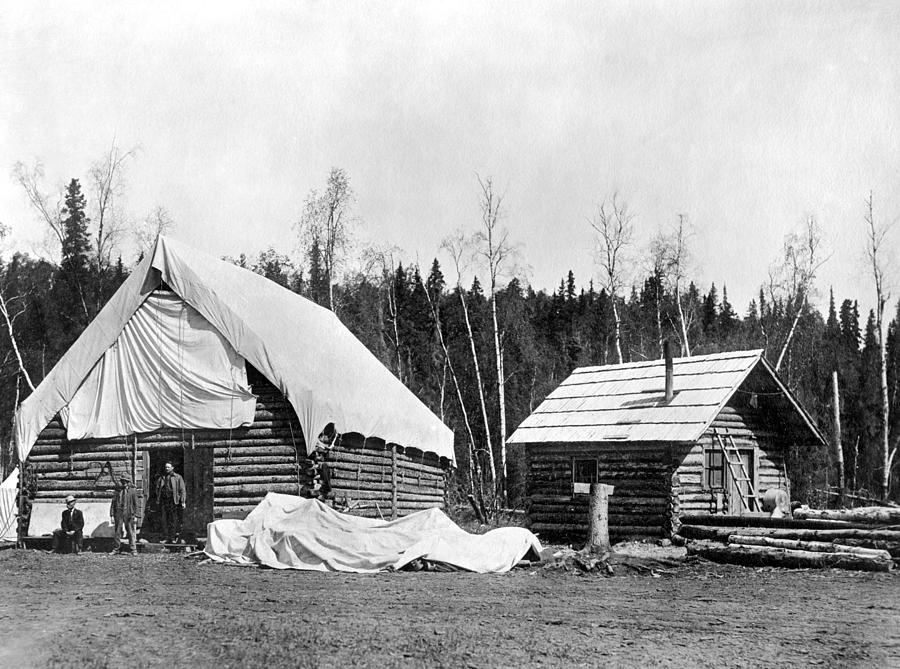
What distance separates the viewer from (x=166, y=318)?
881 inches

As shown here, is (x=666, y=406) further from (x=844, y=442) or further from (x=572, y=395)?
(x=844, y=442)

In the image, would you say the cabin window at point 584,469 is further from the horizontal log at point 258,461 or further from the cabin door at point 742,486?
the horizontal log at point 258,461

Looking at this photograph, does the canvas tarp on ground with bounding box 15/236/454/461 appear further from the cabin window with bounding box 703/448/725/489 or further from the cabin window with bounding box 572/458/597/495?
the cabin window with bounding box 703/448/725/489

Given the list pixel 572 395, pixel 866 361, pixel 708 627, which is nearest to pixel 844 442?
pixel 866 361

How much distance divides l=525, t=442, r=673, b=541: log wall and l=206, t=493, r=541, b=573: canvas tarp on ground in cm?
633

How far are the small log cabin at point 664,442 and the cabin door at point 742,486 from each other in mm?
30

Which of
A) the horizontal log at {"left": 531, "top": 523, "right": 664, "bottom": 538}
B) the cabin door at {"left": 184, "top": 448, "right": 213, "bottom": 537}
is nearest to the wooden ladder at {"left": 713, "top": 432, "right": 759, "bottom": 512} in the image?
the horizontal log at {"left": 531, "top": 523, "right": 664, "bottom": 538}

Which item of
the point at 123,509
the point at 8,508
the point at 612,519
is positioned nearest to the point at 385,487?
the point at 612,519

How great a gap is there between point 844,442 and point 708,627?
6011 cm

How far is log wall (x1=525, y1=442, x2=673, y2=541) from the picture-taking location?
78.7ft

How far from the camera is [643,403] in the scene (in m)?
25.8

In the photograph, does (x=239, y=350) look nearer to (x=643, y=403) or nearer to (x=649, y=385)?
(x=643, y=403)

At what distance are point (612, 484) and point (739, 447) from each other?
392cm

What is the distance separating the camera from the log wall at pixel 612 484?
23991 mm
